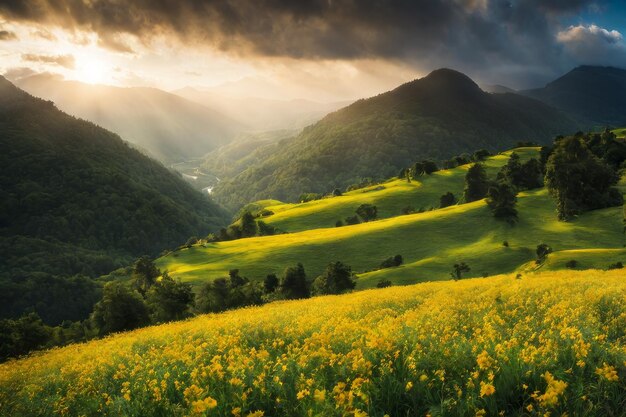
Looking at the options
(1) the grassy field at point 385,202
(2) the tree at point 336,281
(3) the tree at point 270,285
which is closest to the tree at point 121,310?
(2) the tree at point 336,281

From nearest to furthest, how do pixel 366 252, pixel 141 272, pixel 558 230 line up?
pixel 558 230
pixel 366 252
pixel 141 272

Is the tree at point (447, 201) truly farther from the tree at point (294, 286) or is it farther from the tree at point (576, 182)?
the tree at point (294, 286)

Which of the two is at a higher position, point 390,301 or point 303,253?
point 390,301

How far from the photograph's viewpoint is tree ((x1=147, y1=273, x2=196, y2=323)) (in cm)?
4988

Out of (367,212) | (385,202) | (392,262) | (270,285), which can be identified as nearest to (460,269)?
(392,262)

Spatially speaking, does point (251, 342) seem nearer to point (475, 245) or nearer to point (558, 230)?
point (475, 245)

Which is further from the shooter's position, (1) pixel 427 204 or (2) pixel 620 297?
(1) pixel 427 204

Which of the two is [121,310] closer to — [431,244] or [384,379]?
[384,379]

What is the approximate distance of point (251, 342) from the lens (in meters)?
13.9

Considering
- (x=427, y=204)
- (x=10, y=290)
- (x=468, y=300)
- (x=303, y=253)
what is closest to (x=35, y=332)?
(x=468, y=300)

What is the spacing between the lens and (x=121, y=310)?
46.3 m

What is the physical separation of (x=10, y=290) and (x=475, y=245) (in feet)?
582

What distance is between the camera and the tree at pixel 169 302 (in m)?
49.9

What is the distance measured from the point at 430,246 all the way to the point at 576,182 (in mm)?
35396
